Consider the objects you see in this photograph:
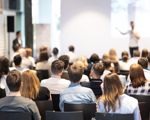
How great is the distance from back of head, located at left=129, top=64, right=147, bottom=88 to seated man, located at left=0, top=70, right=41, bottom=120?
1.37m

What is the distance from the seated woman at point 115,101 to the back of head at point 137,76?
81 centimetres

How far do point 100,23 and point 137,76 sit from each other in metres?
7.42

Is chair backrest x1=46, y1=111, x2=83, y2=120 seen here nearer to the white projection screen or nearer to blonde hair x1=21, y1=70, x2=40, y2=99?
blonde hair x1=21, y1=70, x2=40, y2=99

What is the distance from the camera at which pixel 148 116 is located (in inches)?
104

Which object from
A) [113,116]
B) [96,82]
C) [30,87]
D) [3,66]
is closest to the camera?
[113,116]

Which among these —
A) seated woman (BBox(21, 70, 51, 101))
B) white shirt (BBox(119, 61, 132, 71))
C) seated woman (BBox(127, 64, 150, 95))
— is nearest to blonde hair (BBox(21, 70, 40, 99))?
seated woman (BBox(21, 70, 51, 101))

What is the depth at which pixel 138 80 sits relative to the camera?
2891 mm

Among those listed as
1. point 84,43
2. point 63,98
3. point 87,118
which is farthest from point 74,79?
point 84,43

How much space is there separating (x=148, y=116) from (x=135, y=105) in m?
0.66

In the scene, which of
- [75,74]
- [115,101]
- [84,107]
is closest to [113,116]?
[115,101]

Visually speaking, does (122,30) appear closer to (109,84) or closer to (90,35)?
(90,35)

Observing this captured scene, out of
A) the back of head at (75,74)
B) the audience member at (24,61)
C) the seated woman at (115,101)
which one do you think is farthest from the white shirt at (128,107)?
the audience member at (24,61)

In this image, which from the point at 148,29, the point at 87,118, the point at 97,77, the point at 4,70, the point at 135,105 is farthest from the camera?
the point at 148,29

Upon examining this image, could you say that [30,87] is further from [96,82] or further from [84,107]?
[96,82]
